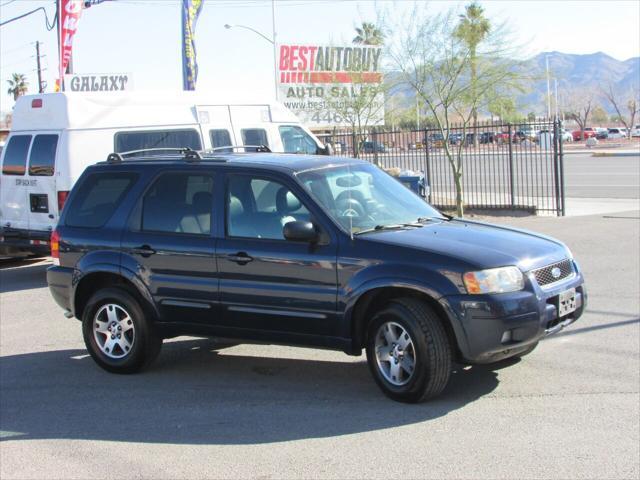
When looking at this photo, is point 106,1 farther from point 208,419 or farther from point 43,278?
point 208,419

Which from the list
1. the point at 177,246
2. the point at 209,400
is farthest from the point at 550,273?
the point at 177,246

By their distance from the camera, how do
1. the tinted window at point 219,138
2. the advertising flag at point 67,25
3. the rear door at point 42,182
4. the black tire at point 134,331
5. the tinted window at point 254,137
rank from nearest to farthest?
the black tire at point 134,331
the rear door at point 42,182
the tinted window at point 219,138
the tinted window at point 254,137
the advertising flag at point 67,25

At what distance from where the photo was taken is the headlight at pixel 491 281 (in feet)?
19.6

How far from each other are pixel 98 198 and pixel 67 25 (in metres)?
21.4

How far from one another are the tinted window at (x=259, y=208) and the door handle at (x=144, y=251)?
0.76 m

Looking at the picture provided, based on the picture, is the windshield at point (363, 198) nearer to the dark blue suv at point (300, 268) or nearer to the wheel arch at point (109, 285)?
the dark blue suv at point (300, 268)

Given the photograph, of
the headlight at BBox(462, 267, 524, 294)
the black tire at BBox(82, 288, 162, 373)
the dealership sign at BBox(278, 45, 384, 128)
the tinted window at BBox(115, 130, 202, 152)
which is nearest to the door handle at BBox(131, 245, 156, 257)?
the black tire at BBox(82, 288, 162, 373)

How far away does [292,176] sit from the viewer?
683cm

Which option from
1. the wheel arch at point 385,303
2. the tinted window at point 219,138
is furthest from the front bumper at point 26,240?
the wheel arch at point 385,303

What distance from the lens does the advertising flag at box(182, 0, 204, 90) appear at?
91.5ft

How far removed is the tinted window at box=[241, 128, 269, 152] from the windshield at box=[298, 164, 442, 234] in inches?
302

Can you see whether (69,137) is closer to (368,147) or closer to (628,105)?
(368,147)

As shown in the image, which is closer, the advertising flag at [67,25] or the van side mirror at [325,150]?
the van side mirror at [325,150]

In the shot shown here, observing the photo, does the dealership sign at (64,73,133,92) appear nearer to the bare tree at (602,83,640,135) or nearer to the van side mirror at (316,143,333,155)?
the van side mirror at (316,143,333,155)
